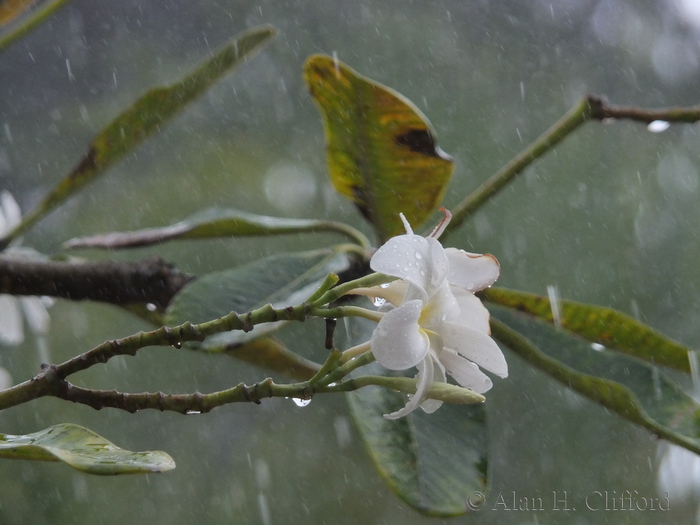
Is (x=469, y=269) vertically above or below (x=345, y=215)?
below

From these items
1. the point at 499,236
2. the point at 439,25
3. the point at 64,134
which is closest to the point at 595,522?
the point at 499,236

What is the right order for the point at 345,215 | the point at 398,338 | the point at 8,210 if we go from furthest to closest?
the point at 345,215 < the point at 8,210 < the point at 398,338

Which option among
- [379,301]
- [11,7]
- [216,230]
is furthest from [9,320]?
[379,301]

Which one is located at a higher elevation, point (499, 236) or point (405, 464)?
point (499, 236)

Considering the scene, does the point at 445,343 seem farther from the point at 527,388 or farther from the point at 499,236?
the point at 527,388

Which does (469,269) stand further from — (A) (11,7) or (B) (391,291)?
(A) (11,7)

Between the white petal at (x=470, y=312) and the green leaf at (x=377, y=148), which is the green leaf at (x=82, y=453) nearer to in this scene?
the white petal at (x=470, y=312)

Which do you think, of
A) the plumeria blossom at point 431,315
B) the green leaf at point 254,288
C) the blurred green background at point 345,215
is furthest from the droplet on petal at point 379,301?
the blurred green background at point 345,215
